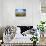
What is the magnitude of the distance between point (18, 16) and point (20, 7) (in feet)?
0.98

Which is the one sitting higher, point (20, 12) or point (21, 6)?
point (21, 6)

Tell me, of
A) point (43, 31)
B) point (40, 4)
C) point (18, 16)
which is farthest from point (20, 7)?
point (43, 31)

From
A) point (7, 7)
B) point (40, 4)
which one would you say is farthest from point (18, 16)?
point (40, 4)

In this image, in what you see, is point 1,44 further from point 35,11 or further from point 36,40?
point 35,11

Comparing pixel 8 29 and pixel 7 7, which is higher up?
pixel 7 7

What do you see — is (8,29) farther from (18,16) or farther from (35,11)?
(35,11)

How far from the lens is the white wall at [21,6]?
4363 millimetres

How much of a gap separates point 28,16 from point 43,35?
0.78 meters

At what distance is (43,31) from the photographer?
433cm

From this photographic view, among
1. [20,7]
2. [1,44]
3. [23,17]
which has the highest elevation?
[20,7]

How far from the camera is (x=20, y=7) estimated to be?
14.4 feet

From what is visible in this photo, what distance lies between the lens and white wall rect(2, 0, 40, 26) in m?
4.36

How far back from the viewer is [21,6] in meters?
4.40

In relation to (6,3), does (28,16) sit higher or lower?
lower
